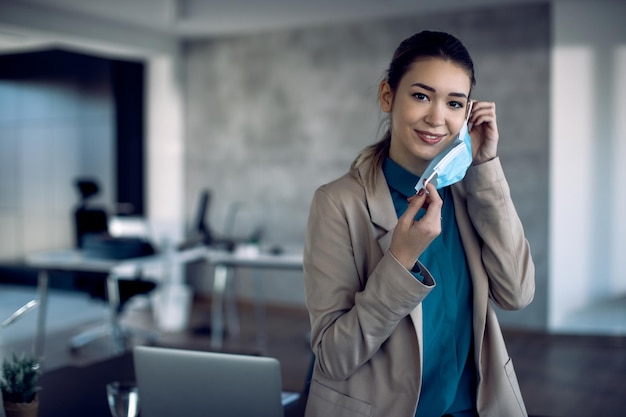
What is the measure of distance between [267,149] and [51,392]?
231 inches

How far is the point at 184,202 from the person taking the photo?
796 cm

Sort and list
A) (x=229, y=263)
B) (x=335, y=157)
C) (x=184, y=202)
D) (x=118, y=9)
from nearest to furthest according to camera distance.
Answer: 1. (x=229, y=263)
2. (x=118, y=9)
3. (x=335, y=157)
4. (x=184, y=202)

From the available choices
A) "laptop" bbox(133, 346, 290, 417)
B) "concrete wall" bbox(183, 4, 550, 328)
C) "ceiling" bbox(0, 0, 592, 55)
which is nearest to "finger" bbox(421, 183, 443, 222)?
"laptop" bbox(133, 346, 290, 417)

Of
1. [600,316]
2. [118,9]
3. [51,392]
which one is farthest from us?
[118,9]

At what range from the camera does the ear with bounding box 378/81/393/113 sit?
4.44ft

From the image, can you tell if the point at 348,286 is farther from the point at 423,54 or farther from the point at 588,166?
the point at 588,166

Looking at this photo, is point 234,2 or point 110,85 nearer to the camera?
point 234,2

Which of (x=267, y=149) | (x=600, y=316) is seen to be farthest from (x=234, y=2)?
(x=600, y=316)

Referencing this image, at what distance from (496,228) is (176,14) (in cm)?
588

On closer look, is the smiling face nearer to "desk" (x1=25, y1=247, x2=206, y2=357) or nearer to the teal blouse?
the teal blouse

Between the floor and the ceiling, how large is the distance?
283 cm

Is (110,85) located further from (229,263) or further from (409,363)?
(409,363)

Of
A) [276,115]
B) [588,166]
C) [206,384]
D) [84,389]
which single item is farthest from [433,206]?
[276,115]

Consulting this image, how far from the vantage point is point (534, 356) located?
5.49 meters
